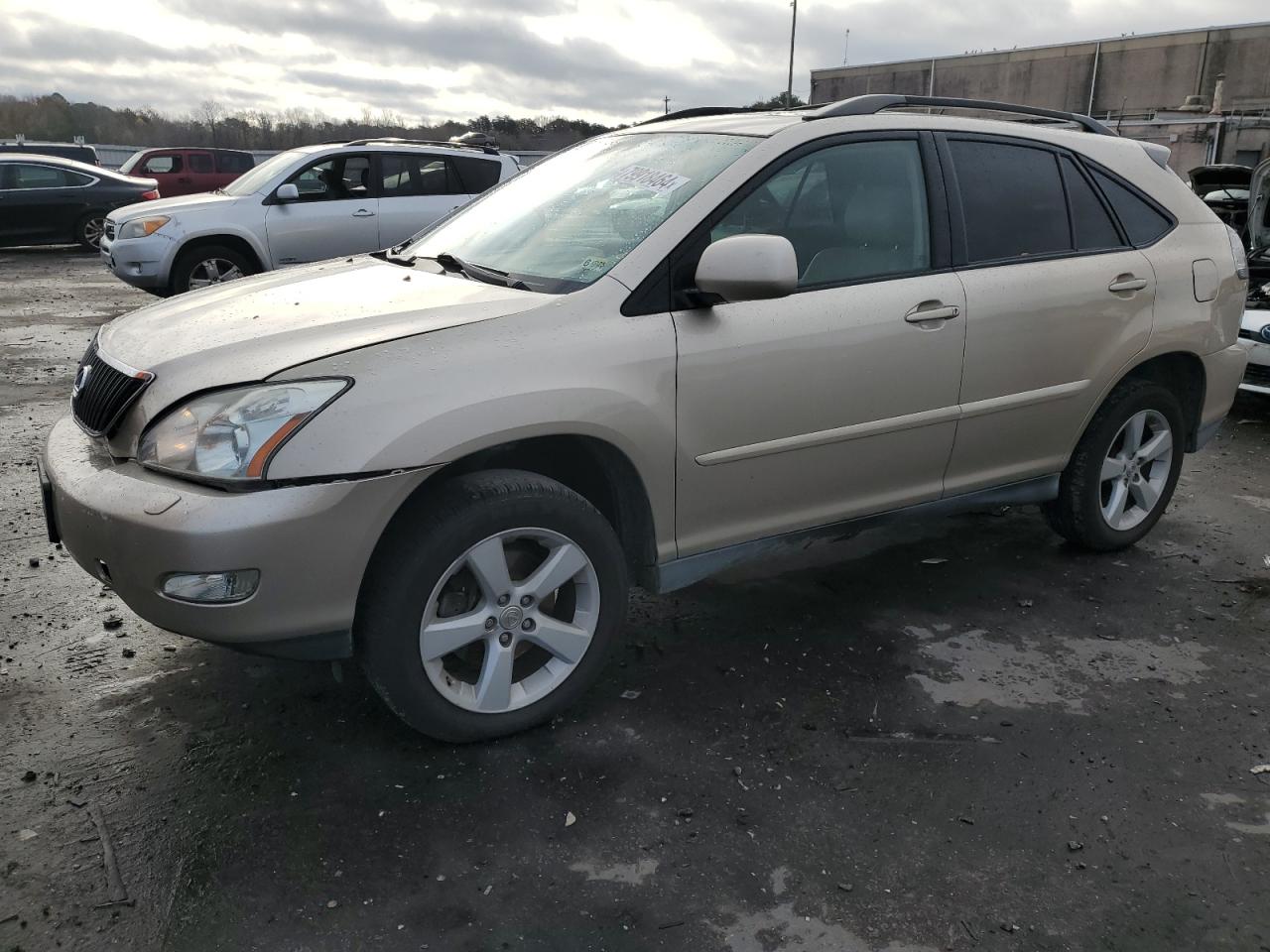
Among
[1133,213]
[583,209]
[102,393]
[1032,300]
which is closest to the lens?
[102,393]

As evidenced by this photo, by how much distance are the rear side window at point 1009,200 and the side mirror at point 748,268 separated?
1087mm

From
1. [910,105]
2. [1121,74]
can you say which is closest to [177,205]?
[910,105]

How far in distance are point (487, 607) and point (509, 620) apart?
74 millimetres

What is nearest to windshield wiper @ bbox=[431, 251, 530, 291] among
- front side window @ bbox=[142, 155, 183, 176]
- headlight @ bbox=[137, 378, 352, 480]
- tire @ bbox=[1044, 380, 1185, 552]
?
headlight @ bbox=[137, 378, 352, 480]

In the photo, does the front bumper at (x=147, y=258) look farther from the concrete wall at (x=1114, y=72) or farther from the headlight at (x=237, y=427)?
the concrete wall at (x=1114, y=72)

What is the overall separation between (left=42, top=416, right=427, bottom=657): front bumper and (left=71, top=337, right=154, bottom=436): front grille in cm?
20

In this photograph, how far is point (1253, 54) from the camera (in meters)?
44.9

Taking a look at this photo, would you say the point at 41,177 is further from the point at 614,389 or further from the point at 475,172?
the point at 614,389

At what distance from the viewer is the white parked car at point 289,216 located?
9.60m

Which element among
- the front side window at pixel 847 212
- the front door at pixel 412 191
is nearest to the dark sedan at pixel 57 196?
the front door at pixel 412 191

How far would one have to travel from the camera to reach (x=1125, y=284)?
393 cm

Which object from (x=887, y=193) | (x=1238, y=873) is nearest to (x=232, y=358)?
(x=887, y=193)

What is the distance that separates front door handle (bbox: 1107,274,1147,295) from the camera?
390 cm

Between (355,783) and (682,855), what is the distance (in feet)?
2.99
